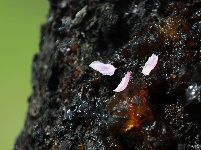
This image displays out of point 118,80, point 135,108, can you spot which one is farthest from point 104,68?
point 135,108

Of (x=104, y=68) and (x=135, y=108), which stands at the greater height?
(x=104, y=68)

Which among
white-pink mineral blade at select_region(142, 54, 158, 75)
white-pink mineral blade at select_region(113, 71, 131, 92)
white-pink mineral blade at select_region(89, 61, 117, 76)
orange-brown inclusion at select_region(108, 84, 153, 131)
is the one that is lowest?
orange-brown inclusion at select_region(108, 84, 153, 131)

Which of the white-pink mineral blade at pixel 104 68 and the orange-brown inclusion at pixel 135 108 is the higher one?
the white-pink mineral blade at pixel 104 68

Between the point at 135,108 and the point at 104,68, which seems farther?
the point at 104,68

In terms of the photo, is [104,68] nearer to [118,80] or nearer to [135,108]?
[118,80]

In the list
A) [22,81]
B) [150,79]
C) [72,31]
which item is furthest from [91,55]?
[22,81]
